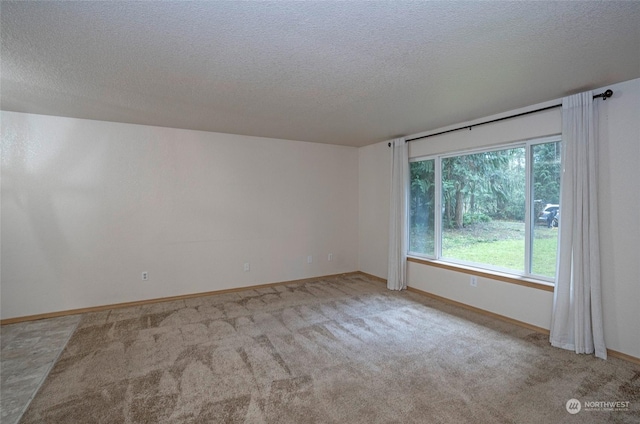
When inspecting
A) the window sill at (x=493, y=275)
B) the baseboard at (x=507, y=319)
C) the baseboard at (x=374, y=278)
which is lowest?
the baseboard at (x=507, y=319)

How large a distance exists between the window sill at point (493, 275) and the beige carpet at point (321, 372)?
507mm

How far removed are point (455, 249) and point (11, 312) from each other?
5.72 metres

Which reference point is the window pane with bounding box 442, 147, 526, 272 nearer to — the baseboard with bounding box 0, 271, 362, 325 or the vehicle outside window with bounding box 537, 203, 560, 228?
the vehicle outside window with bounding box 537, 203, 560, 228

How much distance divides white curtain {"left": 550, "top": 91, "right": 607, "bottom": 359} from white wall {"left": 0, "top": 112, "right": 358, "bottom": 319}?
11.5 feet

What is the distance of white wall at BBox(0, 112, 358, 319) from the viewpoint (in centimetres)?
367

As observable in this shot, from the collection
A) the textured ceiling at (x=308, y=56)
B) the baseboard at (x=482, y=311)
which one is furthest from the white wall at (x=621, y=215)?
the baseboard at (x=482, y=311)

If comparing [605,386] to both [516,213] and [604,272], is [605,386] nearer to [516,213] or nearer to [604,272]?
[604,272]

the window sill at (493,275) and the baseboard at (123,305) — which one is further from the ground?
the window sill at (493,275)

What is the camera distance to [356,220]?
604 centimetres

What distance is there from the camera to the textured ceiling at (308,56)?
1711mm

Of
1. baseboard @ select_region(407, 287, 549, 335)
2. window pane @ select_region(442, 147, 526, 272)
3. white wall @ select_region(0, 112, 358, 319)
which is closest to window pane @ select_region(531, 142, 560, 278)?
window pane @ select_region(442, 147, 526, 272)

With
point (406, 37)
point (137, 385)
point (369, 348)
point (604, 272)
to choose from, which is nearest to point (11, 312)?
point (137, 385)

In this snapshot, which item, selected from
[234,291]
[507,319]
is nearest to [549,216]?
[507,319]

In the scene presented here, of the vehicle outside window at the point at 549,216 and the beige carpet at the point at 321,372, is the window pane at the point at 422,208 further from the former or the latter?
the vehicle outside window at the point at 549,216
